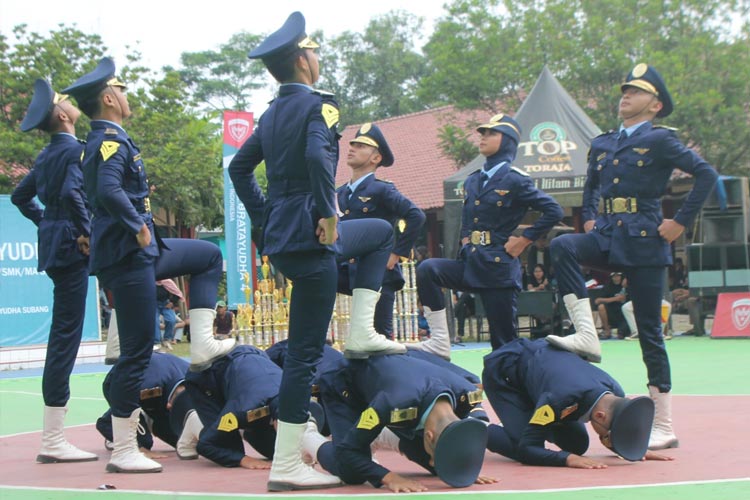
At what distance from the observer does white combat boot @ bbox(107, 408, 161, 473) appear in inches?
250

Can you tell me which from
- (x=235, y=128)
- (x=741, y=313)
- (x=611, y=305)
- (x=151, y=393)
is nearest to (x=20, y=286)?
(x=235, y=128)

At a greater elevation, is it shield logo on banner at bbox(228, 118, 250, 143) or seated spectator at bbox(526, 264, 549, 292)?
shield logo on banner at bbox(228, 118, 250, 143)

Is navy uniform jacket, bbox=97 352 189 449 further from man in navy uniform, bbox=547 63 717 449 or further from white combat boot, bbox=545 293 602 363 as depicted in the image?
man in navy uniform, bbox=547 63 717 449

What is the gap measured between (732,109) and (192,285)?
22.5 metres

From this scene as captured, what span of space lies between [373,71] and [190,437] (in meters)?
53.6

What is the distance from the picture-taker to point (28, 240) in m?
18.1

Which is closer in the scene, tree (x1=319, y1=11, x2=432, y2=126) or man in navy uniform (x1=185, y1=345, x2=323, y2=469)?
man in navy uniform (x1=185, y1=345, x2=323, y2=469)

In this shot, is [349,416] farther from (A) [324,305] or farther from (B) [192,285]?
(B) [192,285]

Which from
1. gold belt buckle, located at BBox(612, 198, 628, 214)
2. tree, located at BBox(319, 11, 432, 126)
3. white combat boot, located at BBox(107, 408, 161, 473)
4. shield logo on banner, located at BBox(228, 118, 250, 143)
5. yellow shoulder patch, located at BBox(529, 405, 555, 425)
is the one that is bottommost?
white combat boot, located at BBox(107, 408, 161, 473)

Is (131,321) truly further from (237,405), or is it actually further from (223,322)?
(223,322)

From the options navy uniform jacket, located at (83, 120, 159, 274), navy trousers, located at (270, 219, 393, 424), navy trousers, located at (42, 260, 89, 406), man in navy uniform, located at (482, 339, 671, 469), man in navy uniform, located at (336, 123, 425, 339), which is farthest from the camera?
man in navy uniform, located at (336, 123, 425, 339)

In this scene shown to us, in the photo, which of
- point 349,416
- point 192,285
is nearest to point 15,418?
point 192,285

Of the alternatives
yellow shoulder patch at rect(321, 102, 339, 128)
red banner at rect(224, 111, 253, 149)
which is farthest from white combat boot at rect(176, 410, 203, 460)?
red banner at rect(224, 111, 253, 149)

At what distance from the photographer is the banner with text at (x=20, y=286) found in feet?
58.5
